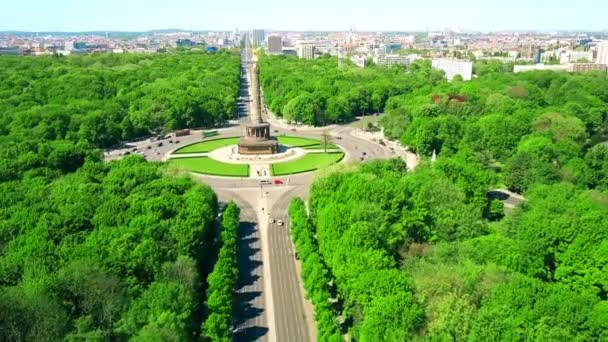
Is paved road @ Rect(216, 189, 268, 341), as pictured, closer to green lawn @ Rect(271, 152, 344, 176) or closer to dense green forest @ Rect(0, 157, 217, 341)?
dense green forest @ Rect(0, 157, 217, 341)

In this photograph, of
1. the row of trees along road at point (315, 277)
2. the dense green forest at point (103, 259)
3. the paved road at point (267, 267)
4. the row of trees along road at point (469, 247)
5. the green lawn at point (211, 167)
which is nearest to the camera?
the row of trees along road at point (469, 247)

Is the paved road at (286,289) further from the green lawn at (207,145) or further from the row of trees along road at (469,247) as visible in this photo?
the green lawn at (207,145)

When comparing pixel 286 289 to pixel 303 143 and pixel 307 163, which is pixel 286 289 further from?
pixel 303 143

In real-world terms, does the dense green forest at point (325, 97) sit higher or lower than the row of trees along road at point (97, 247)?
higher

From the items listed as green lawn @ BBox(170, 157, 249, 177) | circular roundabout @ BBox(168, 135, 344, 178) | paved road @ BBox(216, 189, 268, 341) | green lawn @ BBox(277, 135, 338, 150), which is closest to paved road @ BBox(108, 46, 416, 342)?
paved road @ BBox(216, 189, 268, 341)

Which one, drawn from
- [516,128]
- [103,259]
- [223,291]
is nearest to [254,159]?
[516,128]

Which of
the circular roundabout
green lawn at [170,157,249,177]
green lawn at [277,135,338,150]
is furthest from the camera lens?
green lawn at [277,135,338,150]

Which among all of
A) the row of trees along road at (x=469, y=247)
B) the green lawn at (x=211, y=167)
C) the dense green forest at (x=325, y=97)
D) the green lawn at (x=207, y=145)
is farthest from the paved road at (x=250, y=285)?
the dense green forest at (x=325, y=97)
